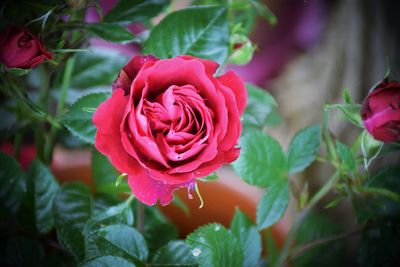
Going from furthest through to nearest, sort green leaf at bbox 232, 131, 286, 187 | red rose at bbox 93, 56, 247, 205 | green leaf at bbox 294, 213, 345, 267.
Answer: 1. green leaf at bbox 294, 213, 345, 267
2. green leaf at bbox 232, 131, 286, 187
3. red rose at bbox 93, 56, 247, 205

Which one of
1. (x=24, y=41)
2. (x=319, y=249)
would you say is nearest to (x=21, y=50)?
(x=24, y=41)

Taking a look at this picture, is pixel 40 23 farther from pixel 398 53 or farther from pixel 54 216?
pixel 398 53

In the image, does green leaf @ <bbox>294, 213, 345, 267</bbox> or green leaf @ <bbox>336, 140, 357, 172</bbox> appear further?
green leaf @ <bbox>294, 213, 345, 267</bbox>

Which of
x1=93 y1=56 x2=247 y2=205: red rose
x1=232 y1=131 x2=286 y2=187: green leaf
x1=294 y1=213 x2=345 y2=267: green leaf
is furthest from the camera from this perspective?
x1=294 y1=213 x2=345 y2=267: green leaf

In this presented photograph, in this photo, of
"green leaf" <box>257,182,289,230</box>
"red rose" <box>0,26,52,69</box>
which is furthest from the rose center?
"green leaf" <box>257,182,289,230</box>

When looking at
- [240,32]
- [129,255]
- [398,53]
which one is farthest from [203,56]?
[398,53]

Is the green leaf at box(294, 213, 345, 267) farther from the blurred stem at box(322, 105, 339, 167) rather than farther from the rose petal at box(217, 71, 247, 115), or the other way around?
the rose petal at box(217, 71, 247, 115)
